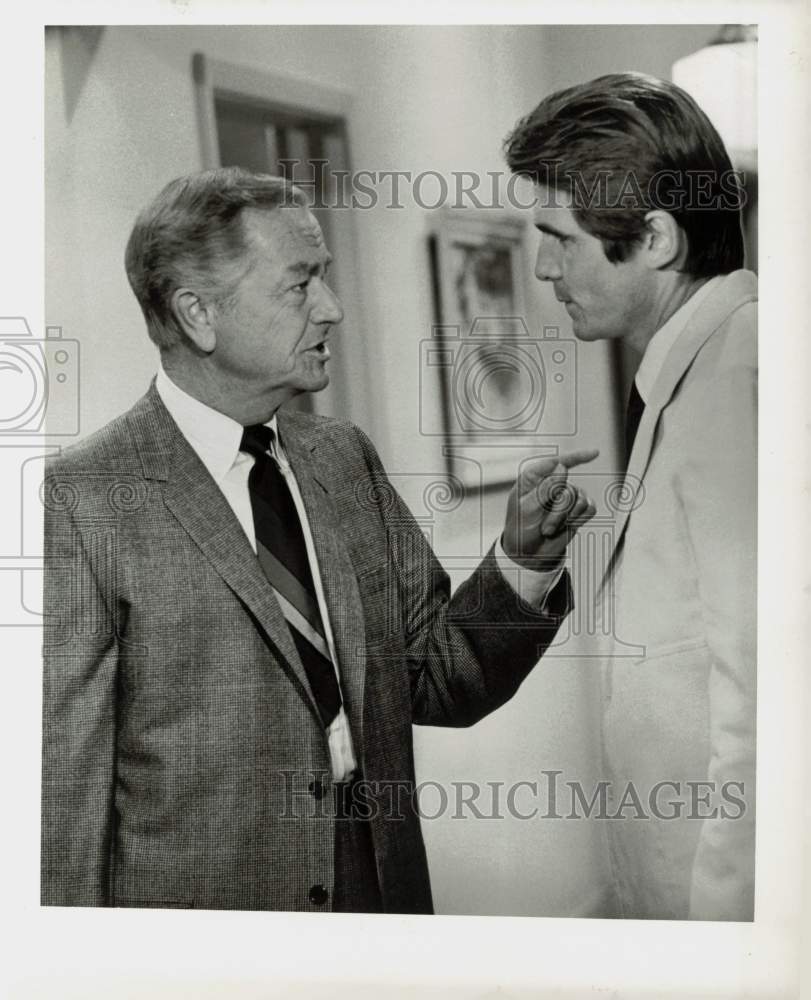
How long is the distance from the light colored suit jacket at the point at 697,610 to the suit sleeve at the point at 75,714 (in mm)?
788

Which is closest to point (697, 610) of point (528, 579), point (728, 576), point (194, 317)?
point (728, 576)

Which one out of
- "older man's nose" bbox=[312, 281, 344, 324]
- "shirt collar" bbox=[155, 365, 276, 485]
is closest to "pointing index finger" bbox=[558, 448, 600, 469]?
"older man's nose" bbox=[312, 281, 344, 324]

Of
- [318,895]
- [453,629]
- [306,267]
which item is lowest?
[318,895]

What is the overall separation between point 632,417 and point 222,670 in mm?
747

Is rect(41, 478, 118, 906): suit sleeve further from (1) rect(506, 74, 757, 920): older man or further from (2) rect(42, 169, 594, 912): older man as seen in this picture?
(1) rect(506, 74, 757, 920): older man

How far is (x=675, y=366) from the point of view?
5.60 ft

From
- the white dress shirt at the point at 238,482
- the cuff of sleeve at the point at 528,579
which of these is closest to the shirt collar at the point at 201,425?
the white dress shirt at the point at 238,482

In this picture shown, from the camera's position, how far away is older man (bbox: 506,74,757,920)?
1.71 meters

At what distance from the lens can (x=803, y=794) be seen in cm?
173

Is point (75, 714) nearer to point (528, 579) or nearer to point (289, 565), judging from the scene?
point (289, 565)

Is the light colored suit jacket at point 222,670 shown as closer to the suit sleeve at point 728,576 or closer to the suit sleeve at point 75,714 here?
the suit sleeve at point 75,714

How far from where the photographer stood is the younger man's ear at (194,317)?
66.9 inches

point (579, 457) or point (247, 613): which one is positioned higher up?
point (579, 457)

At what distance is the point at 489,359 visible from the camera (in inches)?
68.1
